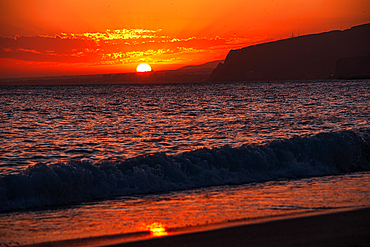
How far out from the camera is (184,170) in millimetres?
12008

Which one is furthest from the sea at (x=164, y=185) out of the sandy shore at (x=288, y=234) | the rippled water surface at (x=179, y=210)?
the sandy shore at (x=288, y=234)

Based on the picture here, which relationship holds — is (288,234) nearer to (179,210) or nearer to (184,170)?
(179,210)

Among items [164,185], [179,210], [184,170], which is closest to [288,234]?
[179,210]

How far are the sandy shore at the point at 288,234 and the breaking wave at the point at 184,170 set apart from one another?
15.7ft

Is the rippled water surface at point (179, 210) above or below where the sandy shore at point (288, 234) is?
below

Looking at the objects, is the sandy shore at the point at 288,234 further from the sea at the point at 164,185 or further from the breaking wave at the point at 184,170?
the breaking wave at the point at 184,170

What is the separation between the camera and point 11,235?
6363 millimetres

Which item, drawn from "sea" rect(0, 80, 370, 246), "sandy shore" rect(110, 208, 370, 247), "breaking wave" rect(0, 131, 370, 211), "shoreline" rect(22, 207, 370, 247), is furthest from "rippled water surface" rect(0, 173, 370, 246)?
"breaking wave" rect(0, 131, 370, 211)

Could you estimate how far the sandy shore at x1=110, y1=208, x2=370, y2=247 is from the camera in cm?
526

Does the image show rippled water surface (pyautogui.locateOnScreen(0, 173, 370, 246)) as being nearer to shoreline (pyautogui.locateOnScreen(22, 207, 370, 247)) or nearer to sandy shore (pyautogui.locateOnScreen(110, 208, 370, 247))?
shoreline (pyautogui.locateOnScreen(22, 207, 370, 247))

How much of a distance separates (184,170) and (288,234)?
663 centimetres

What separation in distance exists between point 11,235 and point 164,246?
3318 mm

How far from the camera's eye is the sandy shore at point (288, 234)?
17.3 ft

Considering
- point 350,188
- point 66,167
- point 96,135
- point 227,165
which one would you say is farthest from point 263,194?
point 96,135
